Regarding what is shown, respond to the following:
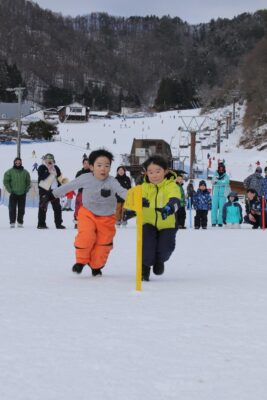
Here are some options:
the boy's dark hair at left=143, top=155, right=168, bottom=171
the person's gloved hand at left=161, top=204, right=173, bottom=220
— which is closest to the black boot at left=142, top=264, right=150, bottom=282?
the person's gloved hand at left=161, top=204, right=173, bottom=220

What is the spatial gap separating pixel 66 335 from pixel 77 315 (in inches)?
20.2

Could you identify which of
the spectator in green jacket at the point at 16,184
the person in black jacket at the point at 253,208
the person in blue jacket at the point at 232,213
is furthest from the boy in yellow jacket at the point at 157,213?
the person in blue jacket at the point at 232,213

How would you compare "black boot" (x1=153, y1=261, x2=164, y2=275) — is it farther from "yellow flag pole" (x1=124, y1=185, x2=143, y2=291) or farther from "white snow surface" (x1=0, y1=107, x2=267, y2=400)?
"yellow flag pole" (x1=124, y1=185, x2=143, y2=291)

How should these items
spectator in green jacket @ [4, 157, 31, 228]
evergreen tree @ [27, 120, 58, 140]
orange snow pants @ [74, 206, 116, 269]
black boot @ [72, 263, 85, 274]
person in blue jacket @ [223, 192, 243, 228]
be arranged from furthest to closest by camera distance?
evergreen tree @ [27, 120, 58, 140] < person in blue jacket @ [223, 192, 243, 228] < spectator in green jacket @ [4, 157, 31, 228] < black boot @ [72, 263, 85, 274] < orange snow pants @ [74, 206, 116, 269]

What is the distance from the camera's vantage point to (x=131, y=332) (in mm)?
3203

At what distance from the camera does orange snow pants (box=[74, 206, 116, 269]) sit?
5.41 meters

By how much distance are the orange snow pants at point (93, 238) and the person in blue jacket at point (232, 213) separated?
805 centimetres

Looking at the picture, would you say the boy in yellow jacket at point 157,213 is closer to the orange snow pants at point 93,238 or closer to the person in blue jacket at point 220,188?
the orange snow pants at point 93,238

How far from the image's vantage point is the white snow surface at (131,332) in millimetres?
2363

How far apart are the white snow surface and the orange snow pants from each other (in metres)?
0.16

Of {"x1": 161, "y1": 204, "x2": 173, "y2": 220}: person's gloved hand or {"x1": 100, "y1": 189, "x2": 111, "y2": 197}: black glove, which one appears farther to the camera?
{"x1": 100, "y1": 189, "x2": 111, "y2": 197}: black glove

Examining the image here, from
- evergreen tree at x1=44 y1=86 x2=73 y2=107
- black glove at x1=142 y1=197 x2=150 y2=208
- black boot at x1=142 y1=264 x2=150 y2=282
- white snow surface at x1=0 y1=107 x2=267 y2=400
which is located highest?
evergreen tree at x1=44 y1=86 x2=73 y2=107

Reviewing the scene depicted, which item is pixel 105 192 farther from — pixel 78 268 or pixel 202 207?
pixel 202 207

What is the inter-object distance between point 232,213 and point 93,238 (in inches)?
328
